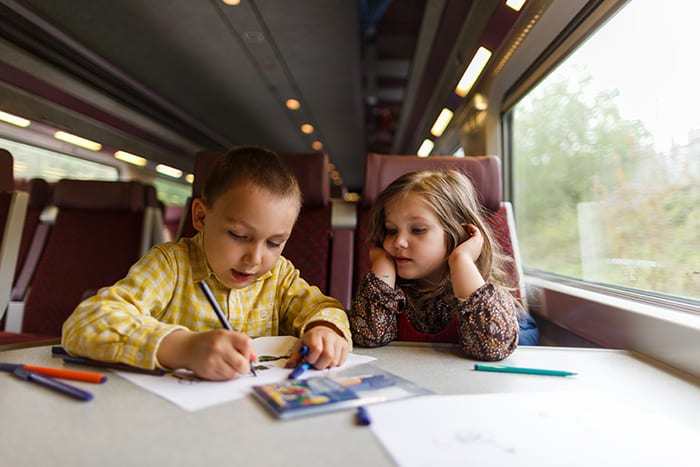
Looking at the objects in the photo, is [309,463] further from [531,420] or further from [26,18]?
[26,18]

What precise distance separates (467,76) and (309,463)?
2.94 m

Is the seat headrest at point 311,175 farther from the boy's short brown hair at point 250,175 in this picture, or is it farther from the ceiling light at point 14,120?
the ceiling light at point 14,120

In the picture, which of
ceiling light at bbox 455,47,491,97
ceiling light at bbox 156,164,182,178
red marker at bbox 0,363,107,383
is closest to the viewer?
red marker at bbox 0,363,107,383

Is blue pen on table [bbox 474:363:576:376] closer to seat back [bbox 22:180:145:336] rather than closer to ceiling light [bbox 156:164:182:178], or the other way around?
seat back [bbox 22:180:145:336]

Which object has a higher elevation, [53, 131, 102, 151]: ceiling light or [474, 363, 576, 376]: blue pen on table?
[53, 131, 102, 151]: ceiling light

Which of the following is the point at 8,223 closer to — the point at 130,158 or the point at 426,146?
the point at 130,158

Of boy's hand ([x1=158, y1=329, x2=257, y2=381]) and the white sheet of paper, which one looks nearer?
the white sheet of paper

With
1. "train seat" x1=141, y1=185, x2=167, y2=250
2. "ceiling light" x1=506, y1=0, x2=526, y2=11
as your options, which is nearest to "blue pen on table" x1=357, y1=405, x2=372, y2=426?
"ceiling light" x1=506, y1=0, x2=526, y2=11

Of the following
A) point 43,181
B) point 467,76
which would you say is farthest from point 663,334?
point 43,181

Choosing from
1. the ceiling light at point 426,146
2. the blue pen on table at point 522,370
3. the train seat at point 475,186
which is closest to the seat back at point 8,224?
the train seat at point 475,186

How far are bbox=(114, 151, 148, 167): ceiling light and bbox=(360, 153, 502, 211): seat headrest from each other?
11.9ft

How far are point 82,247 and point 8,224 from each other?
1.14 m

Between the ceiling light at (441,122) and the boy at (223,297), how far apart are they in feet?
9.86

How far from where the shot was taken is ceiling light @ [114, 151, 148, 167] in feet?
15.3
